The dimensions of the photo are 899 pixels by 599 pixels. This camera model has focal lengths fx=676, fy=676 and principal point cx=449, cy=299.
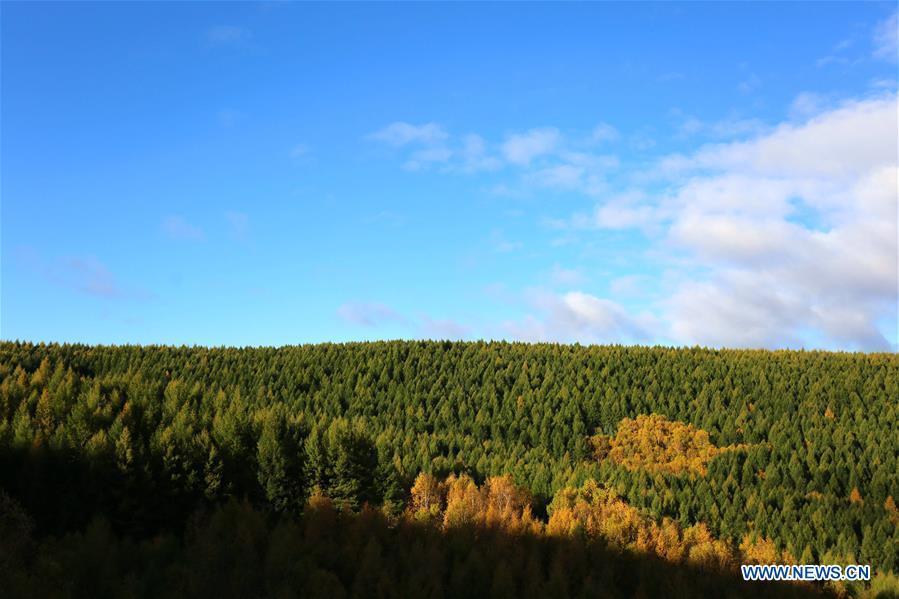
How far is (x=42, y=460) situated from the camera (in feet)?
117

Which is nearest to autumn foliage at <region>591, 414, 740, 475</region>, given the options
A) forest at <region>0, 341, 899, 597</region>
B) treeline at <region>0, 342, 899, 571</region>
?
forest at <region>0, 341, 899, 597</region>

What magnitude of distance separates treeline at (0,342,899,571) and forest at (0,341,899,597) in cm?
18

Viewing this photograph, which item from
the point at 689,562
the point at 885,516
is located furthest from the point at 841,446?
the point at 689,562

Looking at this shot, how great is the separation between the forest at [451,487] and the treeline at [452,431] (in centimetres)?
18

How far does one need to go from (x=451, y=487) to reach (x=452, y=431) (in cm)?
1505

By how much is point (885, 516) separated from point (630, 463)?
18469 millimetres

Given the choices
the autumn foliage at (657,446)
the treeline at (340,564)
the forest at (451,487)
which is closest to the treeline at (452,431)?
the forest at (451,487)

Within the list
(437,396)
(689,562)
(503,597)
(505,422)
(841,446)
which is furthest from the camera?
(437,396)

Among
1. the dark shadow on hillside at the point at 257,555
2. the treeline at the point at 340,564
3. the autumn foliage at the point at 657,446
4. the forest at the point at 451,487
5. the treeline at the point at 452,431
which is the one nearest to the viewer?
the treeline at the point at 340,564

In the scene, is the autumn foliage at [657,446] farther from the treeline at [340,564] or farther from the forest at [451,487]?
the treeline at [340,564]

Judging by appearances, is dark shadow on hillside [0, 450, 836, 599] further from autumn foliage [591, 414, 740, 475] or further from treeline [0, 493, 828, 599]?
autumn foliage [591, 414, 740, 475]

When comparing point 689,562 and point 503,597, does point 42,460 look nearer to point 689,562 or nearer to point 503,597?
point 503,597

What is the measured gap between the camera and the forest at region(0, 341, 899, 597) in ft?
98.9

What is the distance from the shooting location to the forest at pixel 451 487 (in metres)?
30.1
